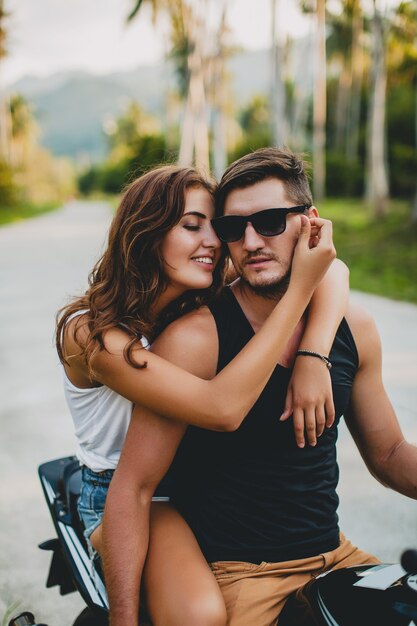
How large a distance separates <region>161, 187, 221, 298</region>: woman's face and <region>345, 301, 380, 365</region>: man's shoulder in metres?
0.50

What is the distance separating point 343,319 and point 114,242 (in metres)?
0.82

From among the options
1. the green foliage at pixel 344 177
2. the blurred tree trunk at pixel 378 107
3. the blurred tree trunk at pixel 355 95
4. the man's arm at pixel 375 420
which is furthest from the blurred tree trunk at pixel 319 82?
the man's arm at pixel 375 420

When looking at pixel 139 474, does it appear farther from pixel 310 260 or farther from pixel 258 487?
pixel 310 260

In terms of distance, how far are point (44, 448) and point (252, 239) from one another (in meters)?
3.03

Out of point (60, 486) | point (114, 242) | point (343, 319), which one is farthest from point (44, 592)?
point (343, 319)

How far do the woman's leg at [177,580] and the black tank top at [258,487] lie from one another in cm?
8

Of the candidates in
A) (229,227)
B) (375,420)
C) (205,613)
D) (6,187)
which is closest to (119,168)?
(6,187)

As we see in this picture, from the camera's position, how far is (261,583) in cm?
166

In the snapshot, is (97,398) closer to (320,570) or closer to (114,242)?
(114,242)

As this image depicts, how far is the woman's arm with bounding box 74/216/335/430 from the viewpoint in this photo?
165cm

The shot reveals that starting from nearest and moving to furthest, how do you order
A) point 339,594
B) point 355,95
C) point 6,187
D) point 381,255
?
1. point 339,594
2. point 381,255
3. point 6,187
4. point 355,95

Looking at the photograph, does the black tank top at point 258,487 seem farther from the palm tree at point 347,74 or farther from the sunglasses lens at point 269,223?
the palm tree at point 347,74

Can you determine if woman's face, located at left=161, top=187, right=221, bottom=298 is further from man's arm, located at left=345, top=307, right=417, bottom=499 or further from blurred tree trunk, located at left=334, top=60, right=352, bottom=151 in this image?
blurred tree trunk, located at left=334, top=60, right=352, bottom=151

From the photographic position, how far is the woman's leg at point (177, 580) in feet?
4.89
